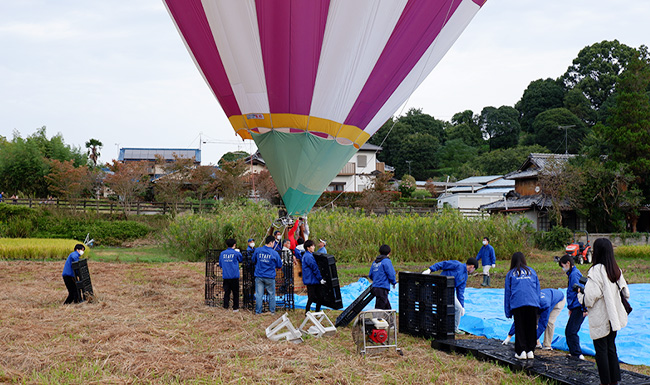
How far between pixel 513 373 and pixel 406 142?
62213mm

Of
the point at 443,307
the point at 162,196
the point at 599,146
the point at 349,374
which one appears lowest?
the point at 349,374

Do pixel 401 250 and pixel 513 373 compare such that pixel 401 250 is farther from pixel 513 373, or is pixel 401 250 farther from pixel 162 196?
pixel 162 196

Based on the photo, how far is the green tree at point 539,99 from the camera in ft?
216

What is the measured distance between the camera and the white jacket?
5.18 metres

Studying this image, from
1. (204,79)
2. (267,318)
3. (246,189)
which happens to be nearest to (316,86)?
(204,79)

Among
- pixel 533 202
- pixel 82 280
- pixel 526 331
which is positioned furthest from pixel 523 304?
pixel 533 202

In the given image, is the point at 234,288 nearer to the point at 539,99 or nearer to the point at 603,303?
the point at 603,303

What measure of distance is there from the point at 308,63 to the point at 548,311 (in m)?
5.42

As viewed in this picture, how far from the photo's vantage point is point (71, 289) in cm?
1018

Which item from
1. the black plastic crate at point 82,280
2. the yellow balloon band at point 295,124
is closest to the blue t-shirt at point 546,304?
the yellow balloon band at point 295,124

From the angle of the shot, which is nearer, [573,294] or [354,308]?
[573,294]

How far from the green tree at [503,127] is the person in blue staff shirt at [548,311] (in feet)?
214

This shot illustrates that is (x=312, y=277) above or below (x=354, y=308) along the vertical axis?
above

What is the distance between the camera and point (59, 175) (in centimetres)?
3412
